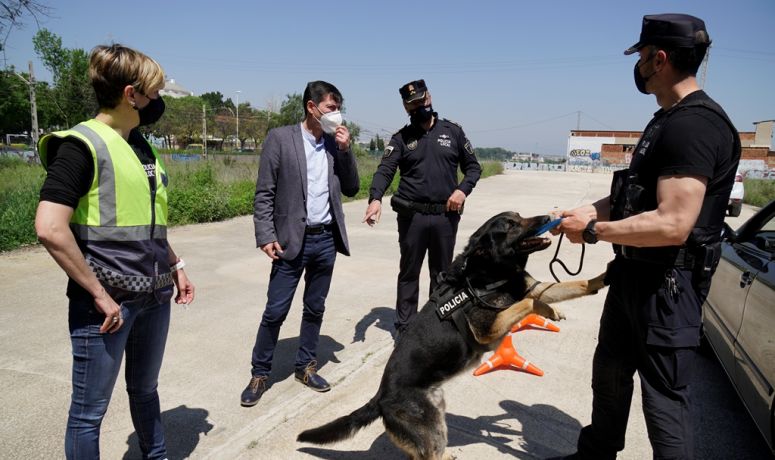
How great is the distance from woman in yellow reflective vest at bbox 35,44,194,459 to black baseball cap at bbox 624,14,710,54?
2.31 metres

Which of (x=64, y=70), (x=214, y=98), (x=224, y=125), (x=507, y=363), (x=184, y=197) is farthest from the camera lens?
(x=214, y=98)

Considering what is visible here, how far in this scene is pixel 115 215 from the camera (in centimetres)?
202

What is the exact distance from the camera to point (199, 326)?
16.7ft

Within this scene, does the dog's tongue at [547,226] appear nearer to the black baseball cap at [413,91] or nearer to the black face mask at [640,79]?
the black face mask at [640,79]

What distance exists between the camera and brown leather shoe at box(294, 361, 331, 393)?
3.67 meters

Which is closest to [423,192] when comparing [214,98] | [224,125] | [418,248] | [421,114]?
[418,248]

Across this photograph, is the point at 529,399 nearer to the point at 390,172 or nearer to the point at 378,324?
the point at 378,324

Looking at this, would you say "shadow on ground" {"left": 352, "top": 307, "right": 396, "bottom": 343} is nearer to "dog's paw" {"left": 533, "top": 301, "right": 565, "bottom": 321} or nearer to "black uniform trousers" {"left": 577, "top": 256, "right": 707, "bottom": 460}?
"dog's paw" {"left": 533, "top": 301, "right": 565, "bottom": 321}

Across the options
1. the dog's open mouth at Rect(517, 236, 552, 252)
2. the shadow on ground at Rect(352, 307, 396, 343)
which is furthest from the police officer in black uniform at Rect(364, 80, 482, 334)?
the dog's open mouth at Rect(517, 236, 552, 252)

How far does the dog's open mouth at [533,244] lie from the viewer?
8.84ft

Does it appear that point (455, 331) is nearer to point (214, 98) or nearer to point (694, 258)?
point (694, 258)

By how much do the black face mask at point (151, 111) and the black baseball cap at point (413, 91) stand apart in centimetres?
248

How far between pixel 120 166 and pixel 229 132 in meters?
63.3

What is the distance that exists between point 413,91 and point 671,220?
2.92 meters
